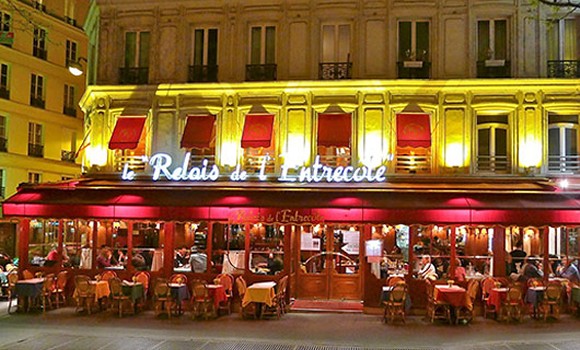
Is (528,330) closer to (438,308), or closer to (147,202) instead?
(438,308)

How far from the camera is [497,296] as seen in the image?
15.4m

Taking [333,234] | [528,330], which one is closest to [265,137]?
[333,234]

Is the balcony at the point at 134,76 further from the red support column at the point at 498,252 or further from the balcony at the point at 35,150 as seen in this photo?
the balcony at the point at 35,150

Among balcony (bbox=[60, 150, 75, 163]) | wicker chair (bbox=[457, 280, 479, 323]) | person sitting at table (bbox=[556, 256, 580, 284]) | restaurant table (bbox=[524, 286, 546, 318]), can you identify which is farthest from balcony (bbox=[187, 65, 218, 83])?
balcony (bbox=[60, 150, 75, 163])

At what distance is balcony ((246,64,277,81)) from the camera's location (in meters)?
18.6

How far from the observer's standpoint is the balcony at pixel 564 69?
57.8ft

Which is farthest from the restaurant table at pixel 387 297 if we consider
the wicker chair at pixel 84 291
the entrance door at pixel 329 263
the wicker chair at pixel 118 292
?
the wicker chair at pixel 84 291

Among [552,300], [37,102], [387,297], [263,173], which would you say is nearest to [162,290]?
[263,173]

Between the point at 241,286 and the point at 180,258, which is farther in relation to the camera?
the point at 180,258

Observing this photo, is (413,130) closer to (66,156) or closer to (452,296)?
(452,296)

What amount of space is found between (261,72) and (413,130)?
4.82m

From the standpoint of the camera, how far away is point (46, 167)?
103ft

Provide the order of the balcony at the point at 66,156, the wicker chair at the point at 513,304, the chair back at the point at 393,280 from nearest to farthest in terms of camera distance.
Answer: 1. the wicker chair at the point at 513,304
2. the chair back at the point at 393,280
3. the balcony at the point at 66,156

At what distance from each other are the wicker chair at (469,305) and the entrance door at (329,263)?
11.3 ft
